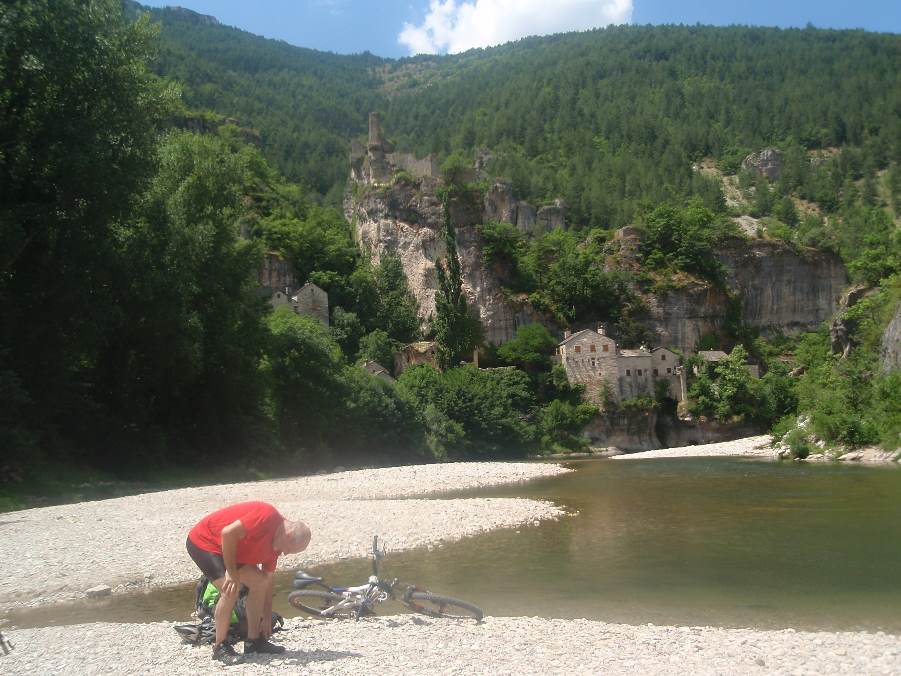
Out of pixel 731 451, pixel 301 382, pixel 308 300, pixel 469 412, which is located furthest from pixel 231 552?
pixel 308 300

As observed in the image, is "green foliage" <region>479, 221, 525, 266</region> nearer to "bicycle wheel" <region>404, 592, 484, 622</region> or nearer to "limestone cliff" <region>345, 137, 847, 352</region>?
"limestone cliff" <region>345, 137, 847, 352</region>

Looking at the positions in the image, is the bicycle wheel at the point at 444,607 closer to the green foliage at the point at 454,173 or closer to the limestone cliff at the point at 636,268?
the limestone cliff at the point at 636,268

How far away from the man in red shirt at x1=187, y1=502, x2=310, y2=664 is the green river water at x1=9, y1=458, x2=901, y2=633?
3.03m

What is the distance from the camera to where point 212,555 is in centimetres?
666

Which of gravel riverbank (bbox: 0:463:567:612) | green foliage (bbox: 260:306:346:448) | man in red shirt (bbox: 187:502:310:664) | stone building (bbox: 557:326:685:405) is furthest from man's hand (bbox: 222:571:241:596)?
stone building (bbox: 557:326:685:405)

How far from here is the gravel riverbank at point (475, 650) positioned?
646cm

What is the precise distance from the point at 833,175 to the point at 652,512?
129 meters

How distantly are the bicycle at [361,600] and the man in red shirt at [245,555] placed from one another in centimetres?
167

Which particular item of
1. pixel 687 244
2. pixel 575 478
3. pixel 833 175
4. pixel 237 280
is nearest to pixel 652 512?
pixel 575 478

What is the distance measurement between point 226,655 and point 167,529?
894cm

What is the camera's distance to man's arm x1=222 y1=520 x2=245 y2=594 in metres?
6.38

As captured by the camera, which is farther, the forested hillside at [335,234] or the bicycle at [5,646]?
the forested hillside at [335,234]

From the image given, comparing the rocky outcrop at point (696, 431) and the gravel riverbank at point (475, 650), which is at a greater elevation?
the gravel riverbank at point (475, 650)

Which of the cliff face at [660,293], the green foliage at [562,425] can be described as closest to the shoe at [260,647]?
the green foliage at [562,425]
